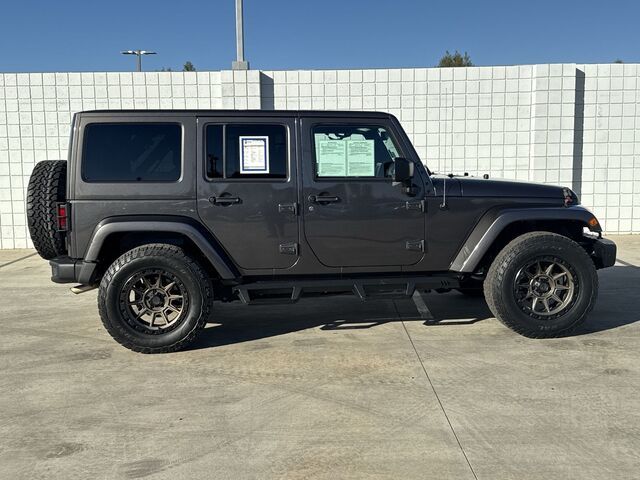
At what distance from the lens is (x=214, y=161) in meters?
4.63

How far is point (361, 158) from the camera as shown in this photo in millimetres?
4801

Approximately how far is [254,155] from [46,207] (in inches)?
70.0

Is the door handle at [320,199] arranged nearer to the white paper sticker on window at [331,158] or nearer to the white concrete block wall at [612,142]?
the white paper sticker on window at [331,158]

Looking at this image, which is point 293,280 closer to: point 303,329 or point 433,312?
point 303,329

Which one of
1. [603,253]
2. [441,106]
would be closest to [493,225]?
[603,253]

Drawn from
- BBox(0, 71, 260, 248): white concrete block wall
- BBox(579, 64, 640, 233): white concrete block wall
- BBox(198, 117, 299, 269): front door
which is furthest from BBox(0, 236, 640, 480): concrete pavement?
BBox(579, 64, 640, 233): white concrete block wall

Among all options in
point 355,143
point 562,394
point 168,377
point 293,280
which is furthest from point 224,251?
point 562,394

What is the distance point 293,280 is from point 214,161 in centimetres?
123

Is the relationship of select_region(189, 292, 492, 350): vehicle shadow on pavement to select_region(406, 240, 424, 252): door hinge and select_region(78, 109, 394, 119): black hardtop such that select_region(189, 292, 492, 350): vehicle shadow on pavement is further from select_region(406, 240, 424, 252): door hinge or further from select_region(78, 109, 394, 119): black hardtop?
select_region(78, 109, 394, 119): black hardtop

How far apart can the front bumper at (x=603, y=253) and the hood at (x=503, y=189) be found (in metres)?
0.57

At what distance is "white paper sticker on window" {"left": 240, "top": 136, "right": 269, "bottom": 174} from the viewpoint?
4664 mm

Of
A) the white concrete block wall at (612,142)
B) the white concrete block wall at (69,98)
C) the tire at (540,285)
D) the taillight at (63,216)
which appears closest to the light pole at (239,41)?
the white concrete block wall at (69,98)

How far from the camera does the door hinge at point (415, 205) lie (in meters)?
4.78

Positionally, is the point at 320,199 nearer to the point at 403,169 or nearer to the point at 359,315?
the point at 403,169
